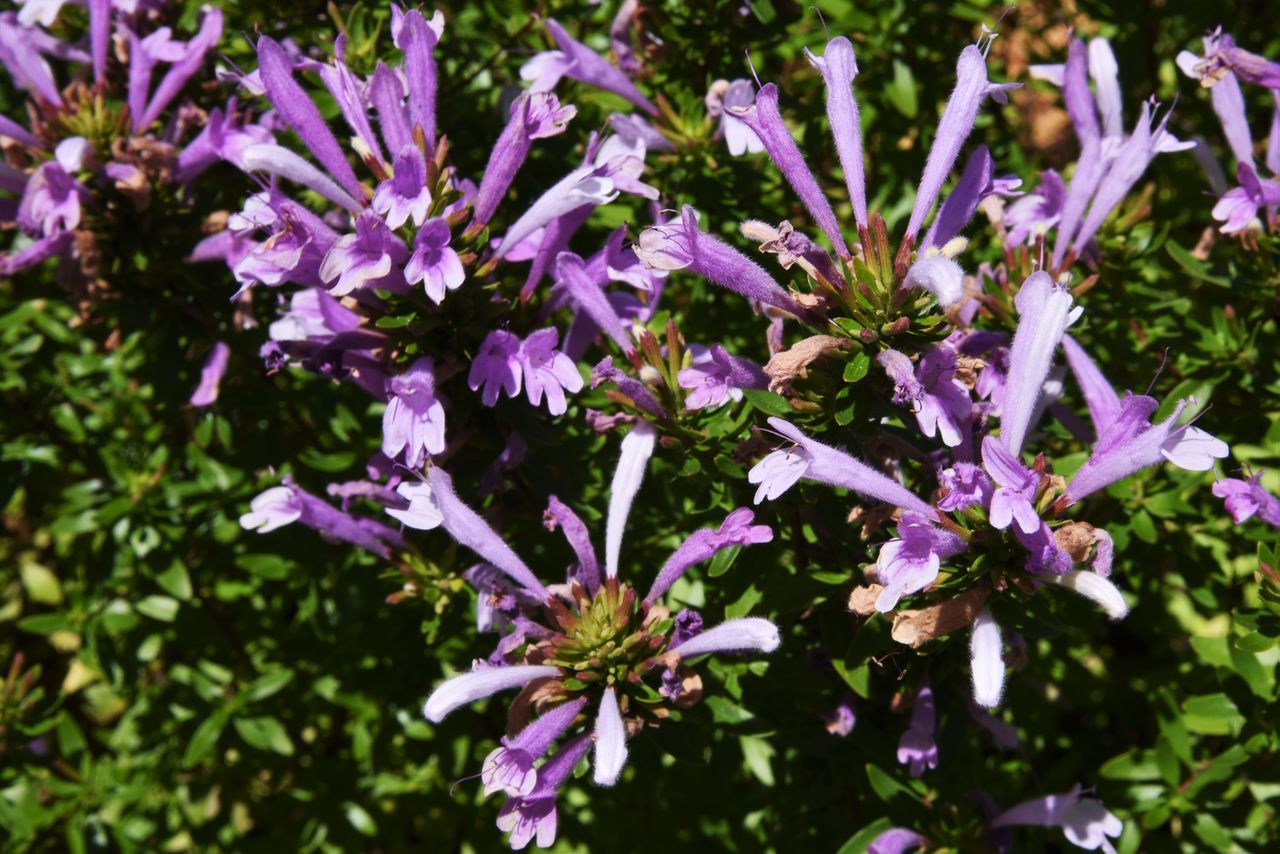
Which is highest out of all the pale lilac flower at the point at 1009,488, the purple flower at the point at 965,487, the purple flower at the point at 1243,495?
the pale lilac flower at the point at 1009,488

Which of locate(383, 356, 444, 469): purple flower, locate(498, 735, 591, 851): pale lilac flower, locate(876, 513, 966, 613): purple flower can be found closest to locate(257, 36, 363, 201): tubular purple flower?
locate(383, 356, 444, 469): purple flower

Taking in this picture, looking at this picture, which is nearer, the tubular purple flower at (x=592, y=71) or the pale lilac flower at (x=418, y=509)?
the pale lilac flower at (x=418, y=509)

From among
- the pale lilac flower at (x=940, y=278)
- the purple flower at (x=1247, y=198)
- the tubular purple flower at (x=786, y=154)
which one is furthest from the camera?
the purple flower at (x=1247, y=198)

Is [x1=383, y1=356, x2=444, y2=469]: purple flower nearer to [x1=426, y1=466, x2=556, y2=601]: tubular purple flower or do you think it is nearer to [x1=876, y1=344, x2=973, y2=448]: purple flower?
[x1=426, y1=466, x2=556, y2=601]: tubular purple flower

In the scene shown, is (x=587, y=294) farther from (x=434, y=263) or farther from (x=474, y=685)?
(x=474, y=685)

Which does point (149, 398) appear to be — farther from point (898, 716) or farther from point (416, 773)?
point (898, 716)

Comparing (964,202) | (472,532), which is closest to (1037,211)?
(964,202)

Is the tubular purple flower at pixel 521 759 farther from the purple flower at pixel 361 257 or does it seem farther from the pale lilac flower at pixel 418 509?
the purple flower at pixel 361 257

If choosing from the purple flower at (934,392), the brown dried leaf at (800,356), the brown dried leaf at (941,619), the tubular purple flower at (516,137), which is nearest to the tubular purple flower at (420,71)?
the tubular purple flower at (516,137)
